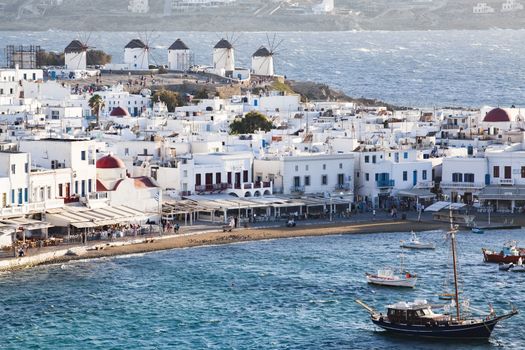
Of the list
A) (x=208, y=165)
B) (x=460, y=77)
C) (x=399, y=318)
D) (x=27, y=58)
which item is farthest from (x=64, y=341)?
(x=460, y=77)

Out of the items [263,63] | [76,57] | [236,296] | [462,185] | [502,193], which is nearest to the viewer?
[236,296]

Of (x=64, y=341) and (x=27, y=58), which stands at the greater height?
(x=27, y=58)

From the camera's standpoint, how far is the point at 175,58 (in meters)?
147

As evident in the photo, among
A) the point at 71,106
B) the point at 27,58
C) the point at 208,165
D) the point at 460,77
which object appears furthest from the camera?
the point at 460,77

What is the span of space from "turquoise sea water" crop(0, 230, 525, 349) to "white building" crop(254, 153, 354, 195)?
8.09 m

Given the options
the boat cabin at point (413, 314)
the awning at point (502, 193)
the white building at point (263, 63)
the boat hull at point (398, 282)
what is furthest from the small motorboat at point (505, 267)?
the white building at point (263, 63)

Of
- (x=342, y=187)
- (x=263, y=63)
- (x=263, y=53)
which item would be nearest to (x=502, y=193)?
(x=342, y=187)

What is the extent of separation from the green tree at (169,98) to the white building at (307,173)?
3720 cm

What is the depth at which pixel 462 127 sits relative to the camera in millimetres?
94062

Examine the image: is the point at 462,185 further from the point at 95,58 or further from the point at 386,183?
the point at 95,58

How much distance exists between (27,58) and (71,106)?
36645 millimetres

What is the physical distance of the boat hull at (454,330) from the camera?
5191 cm

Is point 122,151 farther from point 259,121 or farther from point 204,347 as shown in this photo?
point 204,347

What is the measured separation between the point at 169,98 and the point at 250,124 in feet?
71.1
